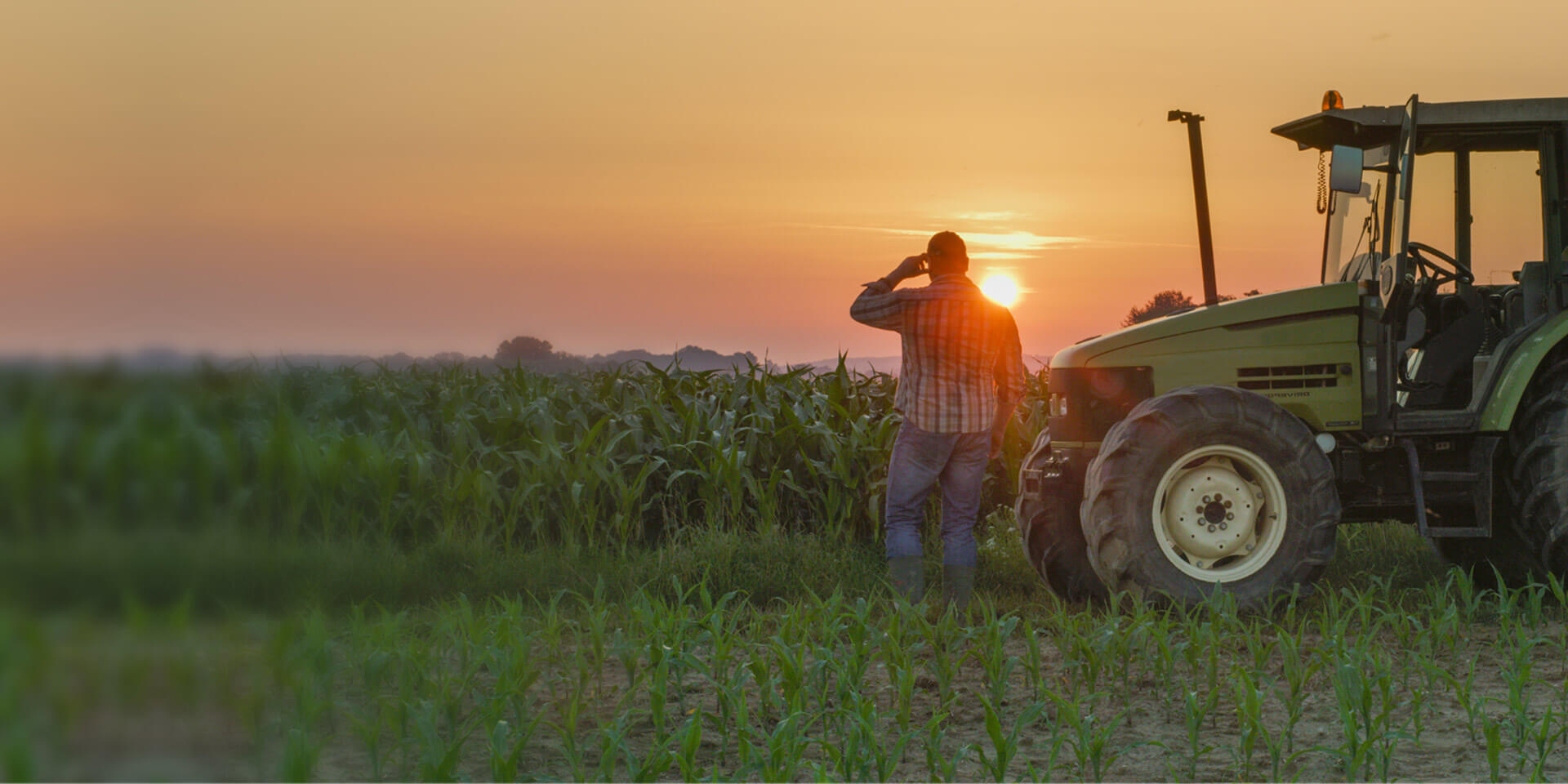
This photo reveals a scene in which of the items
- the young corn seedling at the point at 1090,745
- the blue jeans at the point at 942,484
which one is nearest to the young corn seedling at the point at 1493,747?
the young corn seedling at the point at 1090,745

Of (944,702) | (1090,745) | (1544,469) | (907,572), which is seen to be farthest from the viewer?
(907,572)

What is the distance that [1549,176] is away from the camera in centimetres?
655

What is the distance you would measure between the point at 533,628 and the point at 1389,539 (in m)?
6.10

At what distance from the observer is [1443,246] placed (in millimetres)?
6566

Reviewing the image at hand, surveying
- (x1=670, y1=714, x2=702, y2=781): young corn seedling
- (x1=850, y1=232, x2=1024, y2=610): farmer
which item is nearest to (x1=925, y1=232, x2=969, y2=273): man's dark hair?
(x1=850, y1=232, x2=1024, y2=610): farmer

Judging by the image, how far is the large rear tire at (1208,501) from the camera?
5.75 m

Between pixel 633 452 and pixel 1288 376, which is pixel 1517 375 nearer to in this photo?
pixel 1288 376

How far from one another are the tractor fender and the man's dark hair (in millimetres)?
2750

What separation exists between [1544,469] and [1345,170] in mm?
1945

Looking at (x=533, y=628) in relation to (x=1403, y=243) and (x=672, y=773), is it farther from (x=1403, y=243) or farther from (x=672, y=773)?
(x=1403, y=243)

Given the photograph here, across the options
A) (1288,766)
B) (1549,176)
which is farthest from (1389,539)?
(1288,766)

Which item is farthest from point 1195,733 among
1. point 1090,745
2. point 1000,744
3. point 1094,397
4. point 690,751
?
point 1094,397

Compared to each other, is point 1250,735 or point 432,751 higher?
point 432,751

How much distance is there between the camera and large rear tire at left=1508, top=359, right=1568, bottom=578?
19.6ft
